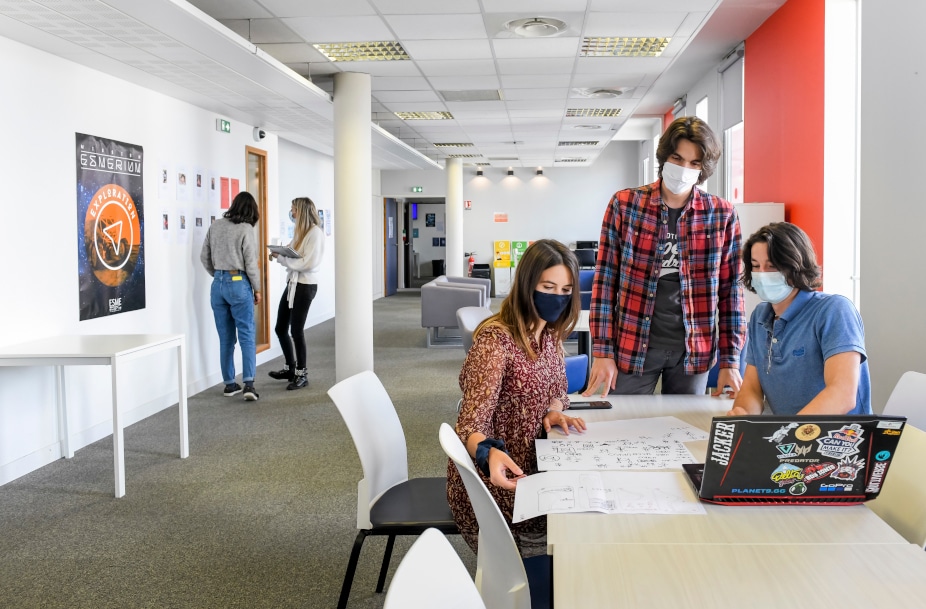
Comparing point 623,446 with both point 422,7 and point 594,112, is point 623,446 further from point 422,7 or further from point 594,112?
point 594,112

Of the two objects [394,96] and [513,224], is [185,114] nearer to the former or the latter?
→ [394,96]

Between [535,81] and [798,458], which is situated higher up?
[535,81]

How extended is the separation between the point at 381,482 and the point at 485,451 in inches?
31.5

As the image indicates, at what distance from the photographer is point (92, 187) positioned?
17.8 ft

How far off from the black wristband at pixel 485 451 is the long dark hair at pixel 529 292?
1.13 feet

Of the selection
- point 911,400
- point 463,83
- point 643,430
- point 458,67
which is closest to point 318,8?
point 458,67

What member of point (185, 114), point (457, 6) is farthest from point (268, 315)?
point (457, 6)

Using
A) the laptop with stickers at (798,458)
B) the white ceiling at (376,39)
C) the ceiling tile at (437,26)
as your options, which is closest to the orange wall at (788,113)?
the white ceiling at (376,39)

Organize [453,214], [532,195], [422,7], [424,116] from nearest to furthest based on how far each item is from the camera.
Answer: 1. [422,7]
2. [424,116]
3. [453,214]
4. [532,195]

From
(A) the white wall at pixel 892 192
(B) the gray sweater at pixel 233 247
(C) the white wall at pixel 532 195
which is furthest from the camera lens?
(C) the white wall at pixel 532 195

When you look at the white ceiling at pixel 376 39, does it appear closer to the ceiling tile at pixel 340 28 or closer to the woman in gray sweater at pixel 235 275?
the ceiling tile at pixel 340 28

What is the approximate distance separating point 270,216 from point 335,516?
572cm

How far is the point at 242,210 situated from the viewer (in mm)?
6586

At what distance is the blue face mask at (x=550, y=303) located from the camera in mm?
2260
